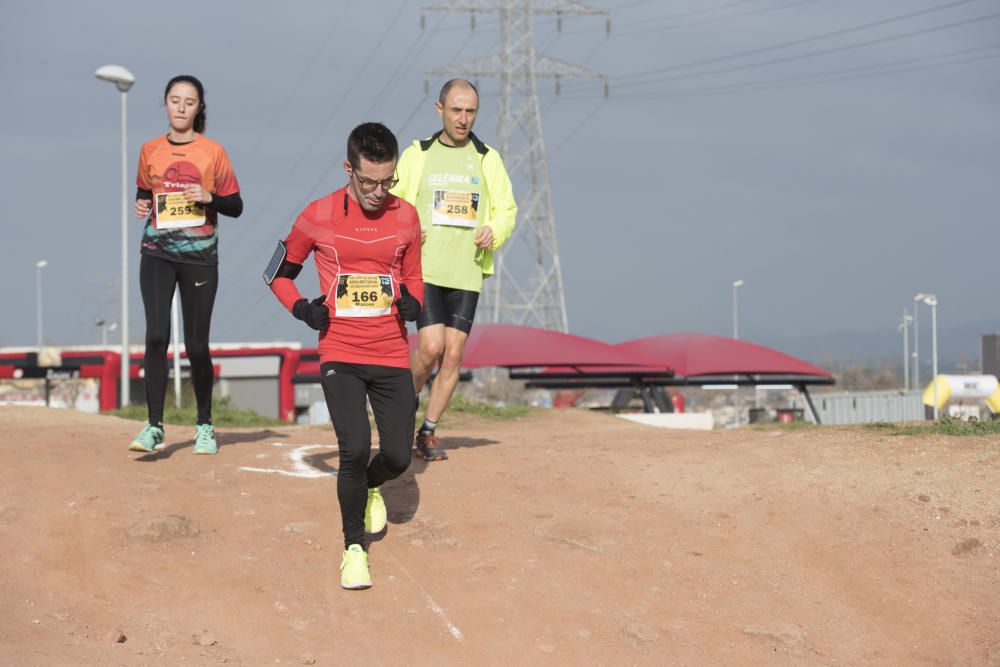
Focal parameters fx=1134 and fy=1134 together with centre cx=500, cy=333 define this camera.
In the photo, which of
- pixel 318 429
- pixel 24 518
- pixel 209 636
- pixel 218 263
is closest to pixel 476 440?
pixel 318 429

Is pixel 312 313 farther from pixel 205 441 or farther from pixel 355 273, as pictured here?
pixel 205 441

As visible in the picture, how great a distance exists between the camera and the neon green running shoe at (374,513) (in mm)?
6082

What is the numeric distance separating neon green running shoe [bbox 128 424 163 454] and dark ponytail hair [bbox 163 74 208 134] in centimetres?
201

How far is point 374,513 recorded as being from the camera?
6.09m

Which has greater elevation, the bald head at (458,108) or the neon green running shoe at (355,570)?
the bald head at (458,108)

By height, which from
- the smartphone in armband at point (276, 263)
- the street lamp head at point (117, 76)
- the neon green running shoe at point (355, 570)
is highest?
the street lamp head at point (117, 76)

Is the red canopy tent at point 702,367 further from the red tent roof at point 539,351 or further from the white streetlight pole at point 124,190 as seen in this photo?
the white streetlight pole at point 124,190

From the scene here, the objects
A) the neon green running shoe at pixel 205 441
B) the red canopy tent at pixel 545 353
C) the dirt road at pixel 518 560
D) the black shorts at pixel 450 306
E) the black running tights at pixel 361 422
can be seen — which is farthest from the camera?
the red canopy tent at pixel 545 353

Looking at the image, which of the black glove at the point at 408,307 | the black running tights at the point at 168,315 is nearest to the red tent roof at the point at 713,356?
the black running tights at the point at 168,315

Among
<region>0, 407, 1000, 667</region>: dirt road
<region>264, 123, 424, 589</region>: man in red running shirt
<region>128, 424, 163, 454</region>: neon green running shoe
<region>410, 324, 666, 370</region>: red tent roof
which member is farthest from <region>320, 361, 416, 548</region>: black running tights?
<region>410, 324, 666, 370</region>: red tent roof

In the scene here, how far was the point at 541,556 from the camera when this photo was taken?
5.91 meters

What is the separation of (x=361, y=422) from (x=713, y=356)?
67.5 feet

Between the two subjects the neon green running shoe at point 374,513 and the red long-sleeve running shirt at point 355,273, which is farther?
the neon green running shoe at point 374,513

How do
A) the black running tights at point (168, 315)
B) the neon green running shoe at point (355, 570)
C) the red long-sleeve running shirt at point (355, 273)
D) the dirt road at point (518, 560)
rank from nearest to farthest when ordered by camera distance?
the dirt road at point (518, 560), the neon green running shoe at point (355, 570), the red long-sleeve running shirt at point (355, 273), the black running tights at point (168, 315)
